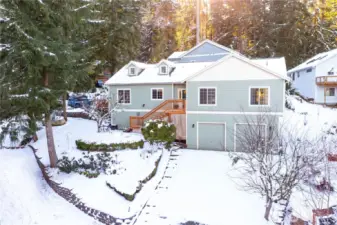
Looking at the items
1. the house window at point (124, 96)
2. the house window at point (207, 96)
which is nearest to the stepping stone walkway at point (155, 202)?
the house window at point (207, 96)

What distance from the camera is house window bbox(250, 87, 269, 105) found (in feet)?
49.7

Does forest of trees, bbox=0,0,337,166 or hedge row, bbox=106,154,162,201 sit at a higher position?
forest of trees, bbox=0,0,337,166

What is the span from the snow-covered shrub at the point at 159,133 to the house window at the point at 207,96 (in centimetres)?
279

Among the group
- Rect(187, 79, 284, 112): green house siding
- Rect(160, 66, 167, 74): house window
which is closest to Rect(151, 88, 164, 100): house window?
Rect(160, 66, 167, 74): house window

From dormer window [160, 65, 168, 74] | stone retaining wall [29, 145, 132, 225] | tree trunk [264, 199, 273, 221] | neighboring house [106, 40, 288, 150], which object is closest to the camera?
tree trunk [264, 199, 273, 221]

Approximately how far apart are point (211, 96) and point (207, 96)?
0.86ft

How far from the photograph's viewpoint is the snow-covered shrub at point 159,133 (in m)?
15.3

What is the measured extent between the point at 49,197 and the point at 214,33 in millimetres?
33797

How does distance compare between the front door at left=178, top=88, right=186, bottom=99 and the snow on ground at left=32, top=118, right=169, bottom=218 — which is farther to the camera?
the front door at left=178, top=88, right=186, bottom=99

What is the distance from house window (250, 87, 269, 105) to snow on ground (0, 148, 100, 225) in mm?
11148

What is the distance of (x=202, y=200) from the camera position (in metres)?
10.6

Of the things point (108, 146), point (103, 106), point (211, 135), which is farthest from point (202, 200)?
point (103, 106)

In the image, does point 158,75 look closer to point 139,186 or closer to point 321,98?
point 139,186

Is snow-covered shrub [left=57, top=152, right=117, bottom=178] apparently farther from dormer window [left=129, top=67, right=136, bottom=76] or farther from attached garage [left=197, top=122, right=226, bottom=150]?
dormer window [left=129, top=67, right=136, bottom=76]
